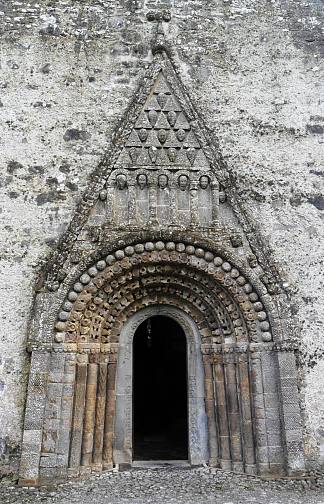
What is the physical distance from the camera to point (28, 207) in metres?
7.69

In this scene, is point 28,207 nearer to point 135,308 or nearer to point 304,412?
point 135,308

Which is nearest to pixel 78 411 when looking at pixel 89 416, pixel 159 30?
pixel 89 416

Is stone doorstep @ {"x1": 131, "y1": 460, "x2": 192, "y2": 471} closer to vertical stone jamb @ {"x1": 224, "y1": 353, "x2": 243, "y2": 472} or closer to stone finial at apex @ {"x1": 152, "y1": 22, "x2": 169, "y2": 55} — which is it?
vertical stone jamb @ {"x1": 224, "y1": 353, "x2": 243, "y2": 472}

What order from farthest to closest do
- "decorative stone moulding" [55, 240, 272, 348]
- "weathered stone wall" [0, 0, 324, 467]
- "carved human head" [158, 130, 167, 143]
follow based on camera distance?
1. "carved human head" [158, 130, 167, 143]
2. "weathered stone wall" [0, 0, 324, 467]
3. "decorative stone moulding" [55, 240, 272, 348]

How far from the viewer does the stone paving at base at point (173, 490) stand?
605cm

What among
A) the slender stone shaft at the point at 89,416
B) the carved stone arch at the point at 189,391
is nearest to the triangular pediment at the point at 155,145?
the carved stone arch at the point at 189,391

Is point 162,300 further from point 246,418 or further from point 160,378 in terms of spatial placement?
point 160,378

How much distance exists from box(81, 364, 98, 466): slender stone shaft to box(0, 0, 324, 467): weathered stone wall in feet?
3.22

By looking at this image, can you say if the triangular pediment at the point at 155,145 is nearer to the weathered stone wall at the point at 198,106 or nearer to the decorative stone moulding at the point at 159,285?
A: the weathered stone wall at the point at 198,106

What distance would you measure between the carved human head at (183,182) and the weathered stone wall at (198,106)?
2.71 feet

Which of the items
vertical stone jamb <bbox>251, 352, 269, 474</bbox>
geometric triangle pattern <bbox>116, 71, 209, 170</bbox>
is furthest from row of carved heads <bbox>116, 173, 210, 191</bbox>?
vertical stone jamb <bbox>251, 352, 269, 474</bbox>

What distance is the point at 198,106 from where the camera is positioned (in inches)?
328

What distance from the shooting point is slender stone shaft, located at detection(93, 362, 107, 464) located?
704 centimetres

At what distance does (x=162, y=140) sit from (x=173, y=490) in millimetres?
5121
